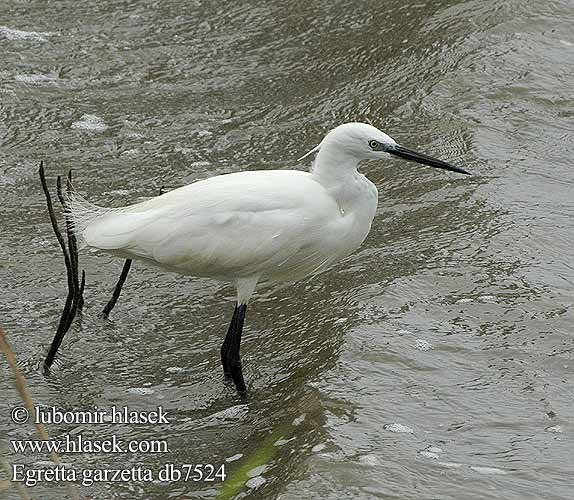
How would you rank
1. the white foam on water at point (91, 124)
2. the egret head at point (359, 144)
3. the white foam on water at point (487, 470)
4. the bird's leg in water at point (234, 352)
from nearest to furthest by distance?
the white foam on water at point (487, 470)
the bird's leg in water at point (234, 352)
the egret head at point (359, 144)
the white foam on water at point (91, 124)

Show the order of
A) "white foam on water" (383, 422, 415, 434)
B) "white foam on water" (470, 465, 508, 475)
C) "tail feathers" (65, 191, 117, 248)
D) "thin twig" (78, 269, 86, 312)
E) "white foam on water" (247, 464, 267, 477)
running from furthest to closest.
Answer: "thin twig" (78, 269, 86, 312) → "tail feathers" (65, 191, 117, 248) → "white foam on water" (383, 422, 415, 434) → "white foam on water" (247, 464, 267, 477) → "white foam on water" (470, 465, 508, 475)

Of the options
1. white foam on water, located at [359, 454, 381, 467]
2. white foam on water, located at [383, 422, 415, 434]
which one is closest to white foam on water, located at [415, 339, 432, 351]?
white foam on water, located at [383, 422, 415, 434]

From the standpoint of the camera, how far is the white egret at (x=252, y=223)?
513 centimetres

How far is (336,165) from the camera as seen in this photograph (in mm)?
5273

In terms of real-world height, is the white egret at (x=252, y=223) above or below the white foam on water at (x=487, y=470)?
above

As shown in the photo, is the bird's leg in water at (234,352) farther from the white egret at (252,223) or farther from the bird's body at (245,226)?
the bird's body at (245,226)

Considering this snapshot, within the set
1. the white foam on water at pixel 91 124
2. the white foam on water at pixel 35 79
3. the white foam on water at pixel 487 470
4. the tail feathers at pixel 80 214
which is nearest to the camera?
the white foam on water at pixel 487 470

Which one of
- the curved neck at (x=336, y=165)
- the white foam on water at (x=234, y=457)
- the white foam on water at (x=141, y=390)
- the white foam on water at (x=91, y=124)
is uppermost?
the curved neck at (x=336, y=165)

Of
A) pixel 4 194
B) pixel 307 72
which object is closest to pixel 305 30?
pixel 307 72

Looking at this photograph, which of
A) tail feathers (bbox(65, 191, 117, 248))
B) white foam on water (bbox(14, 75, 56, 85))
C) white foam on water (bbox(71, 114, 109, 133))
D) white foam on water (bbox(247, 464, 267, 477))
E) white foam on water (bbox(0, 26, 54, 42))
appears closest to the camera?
white foam on water (bbox(247, 464, 267, 477))

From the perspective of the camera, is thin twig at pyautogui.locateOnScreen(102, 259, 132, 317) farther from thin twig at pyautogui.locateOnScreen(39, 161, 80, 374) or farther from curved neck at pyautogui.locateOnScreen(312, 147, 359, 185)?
curved neck at pyautogui.locateOnScreen(312, 147, 359, 185)

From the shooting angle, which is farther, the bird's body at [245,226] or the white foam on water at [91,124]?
the white foam on water at [91,124]

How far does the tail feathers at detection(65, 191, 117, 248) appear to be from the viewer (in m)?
5.38

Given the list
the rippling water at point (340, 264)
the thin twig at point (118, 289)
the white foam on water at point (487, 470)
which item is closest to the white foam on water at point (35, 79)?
the rippling water at point (340, 264)
